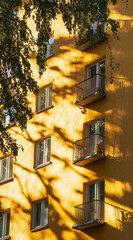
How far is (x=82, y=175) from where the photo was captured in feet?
83.5

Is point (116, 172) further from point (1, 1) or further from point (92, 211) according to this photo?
point (1, 1)

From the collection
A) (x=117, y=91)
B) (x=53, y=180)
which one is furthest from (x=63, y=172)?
(x=117, y=91)

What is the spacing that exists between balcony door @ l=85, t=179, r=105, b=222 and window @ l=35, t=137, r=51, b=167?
398cm

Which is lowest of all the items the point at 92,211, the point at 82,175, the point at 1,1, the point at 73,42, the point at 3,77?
the point at 92,211

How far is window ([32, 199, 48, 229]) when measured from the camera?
1065 inches

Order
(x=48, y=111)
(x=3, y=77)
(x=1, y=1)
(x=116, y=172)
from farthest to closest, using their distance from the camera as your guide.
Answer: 1. (x=48, y=111)
2. (x=116, y=172)
3. (x=3, y=77)
4. (x=1, y=1)

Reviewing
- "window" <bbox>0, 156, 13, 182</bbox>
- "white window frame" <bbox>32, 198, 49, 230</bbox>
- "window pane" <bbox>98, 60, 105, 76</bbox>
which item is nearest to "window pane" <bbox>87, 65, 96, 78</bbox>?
"window pane" <bbox>98, 60, 105, 76</bbox>

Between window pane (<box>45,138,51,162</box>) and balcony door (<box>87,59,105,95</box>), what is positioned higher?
balcony door (<box>87,59,105,95</box>)

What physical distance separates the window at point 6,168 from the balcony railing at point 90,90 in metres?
6.65

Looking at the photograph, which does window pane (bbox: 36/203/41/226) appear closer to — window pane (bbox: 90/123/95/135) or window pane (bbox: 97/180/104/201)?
window pane (bbox: 97/180/104/201)

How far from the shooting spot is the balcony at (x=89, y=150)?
80.6 feet

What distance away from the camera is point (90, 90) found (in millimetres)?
26375

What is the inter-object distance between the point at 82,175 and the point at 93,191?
102 centimetres

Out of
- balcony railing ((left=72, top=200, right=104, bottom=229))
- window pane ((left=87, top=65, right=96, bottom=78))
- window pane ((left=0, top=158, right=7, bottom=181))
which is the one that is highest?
window pane ((left=87, top=65, right=96, bottom=78))
